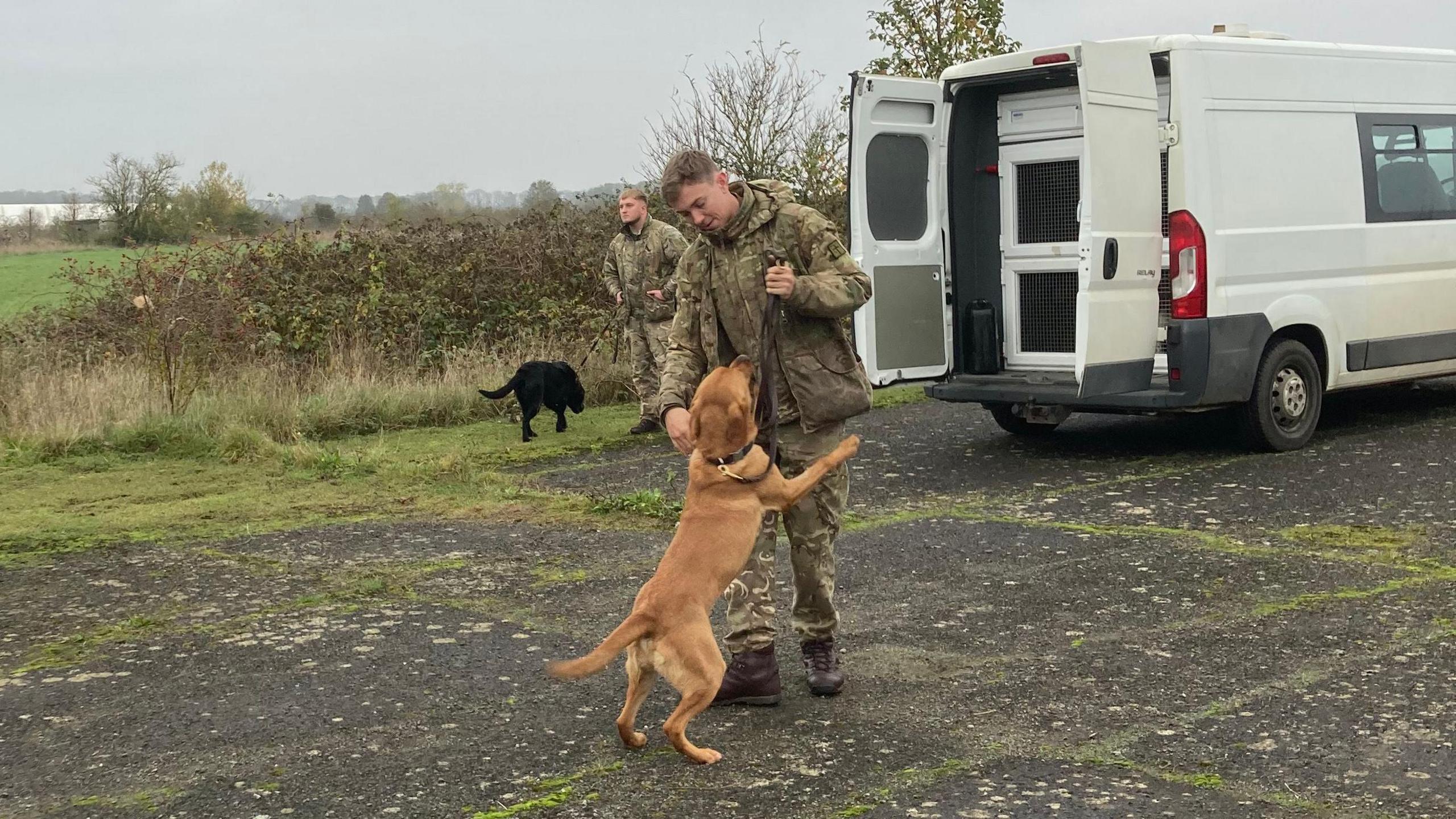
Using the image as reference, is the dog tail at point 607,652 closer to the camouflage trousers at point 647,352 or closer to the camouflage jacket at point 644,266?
the camouflage jacket at point 644,266

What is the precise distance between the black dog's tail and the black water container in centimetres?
363

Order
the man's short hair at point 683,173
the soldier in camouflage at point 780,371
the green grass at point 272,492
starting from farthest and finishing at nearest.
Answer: the green grass at point 272,492
the soldier in camouflage at point 780,371
the man's short hair at point 683,173

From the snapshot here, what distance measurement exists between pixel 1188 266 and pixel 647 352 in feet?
15.2

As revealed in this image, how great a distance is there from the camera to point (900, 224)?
32.2 ft

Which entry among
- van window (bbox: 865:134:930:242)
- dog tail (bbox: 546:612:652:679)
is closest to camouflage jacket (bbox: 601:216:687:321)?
van window (bbox: 865:134:930:242)

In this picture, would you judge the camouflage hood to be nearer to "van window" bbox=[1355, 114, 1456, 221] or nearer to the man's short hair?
the man's short hair

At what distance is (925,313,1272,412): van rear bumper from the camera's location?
A: 909cm

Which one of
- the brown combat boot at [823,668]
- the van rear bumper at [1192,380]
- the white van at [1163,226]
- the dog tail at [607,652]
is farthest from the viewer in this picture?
the van rear bumper at [1192,380]

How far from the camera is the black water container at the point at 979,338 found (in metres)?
10.1

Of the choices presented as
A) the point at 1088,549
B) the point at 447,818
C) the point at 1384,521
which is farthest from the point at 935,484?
the point at 447,818

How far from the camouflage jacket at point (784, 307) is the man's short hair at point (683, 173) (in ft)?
0.71

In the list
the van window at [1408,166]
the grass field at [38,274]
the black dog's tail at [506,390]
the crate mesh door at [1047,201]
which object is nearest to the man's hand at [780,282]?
the crate mesh door at [1047,201]

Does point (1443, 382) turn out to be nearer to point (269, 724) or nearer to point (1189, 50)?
point (1189, 50)

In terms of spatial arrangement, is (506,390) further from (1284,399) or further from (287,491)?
(1284,399)
